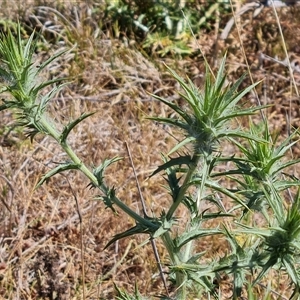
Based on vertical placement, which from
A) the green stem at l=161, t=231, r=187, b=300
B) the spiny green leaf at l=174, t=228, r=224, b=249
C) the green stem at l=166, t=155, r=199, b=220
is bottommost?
the green stem at l=161, t=231, r=187, b=300

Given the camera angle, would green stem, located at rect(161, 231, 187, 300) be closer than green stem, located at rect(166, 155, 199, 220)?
No

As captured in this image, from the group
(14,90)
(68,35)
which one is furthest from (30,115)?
(68,35)

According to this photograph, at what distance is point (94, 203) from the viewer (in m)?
2.88

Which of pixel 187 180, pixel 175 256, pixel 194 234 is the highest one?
pixel 187 180

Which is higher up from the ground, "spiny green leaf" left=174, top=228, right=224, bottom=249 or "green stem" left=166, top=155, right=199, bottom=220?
"green stem" left=166, top=155, right=199, bottom=220

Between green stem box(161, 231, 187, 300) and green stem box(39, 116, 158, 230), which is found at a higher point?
green stem box(39, 116, 158, 230)

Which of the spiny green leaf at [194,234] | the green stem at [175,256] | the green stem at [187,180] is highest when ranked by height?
the green stem at [187,180]

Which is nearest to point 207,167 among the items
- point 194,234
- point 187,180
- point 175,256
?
point 187,180

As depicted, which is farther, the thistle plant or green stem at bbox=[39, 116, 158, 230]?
green stem at bbox=[39, 116, 158, 230]

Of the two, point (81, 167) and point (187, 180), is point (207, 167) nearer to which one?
point (187, 180)

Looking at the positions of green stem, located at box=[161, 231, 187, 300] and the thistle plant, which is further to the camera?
green stem, located at box=[161, 231, 187, 300]

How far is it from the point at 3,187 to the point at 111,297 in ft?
2.52

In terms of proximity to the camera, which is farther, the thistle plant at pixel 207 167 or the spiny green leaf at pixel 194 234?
the spiny green leaf at pixel 194 234

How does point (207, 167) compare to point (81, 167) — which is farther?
point (81, 167)
